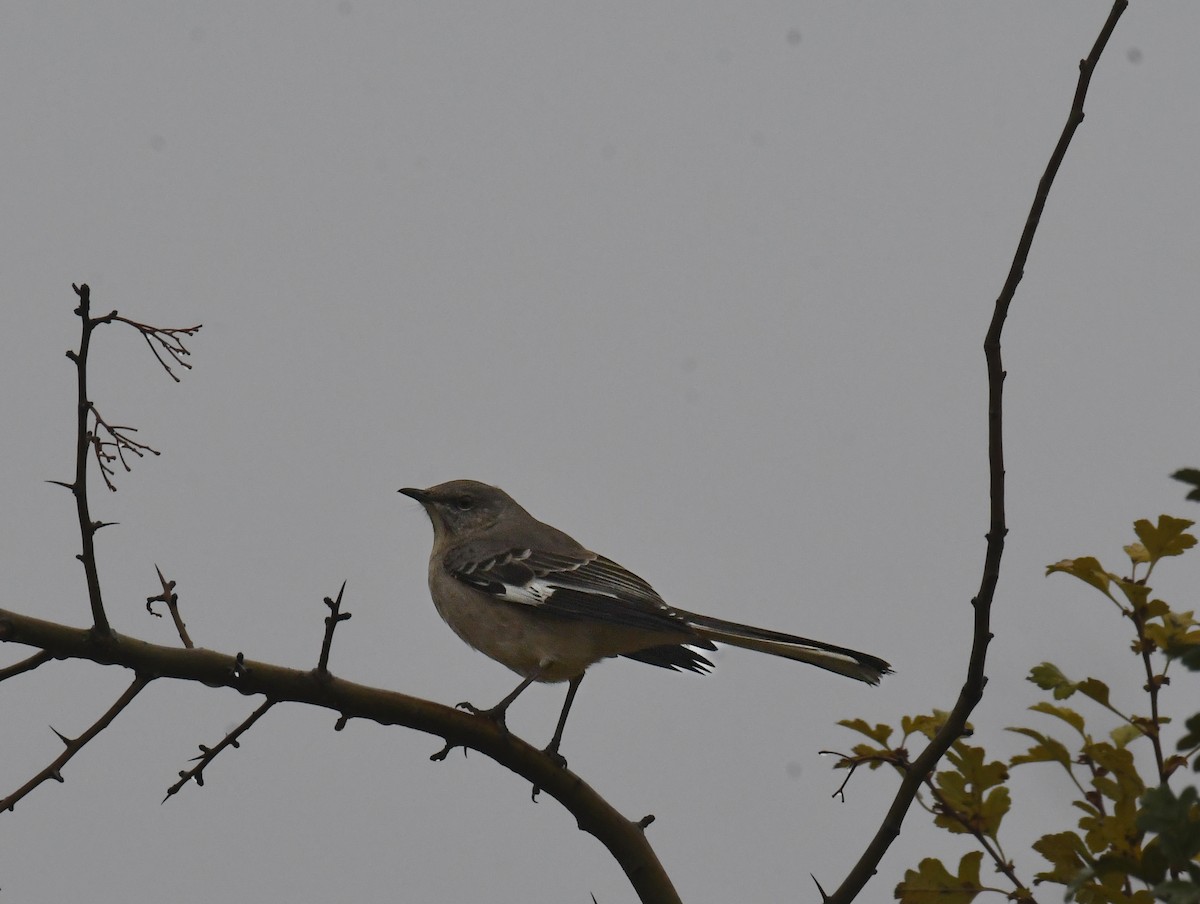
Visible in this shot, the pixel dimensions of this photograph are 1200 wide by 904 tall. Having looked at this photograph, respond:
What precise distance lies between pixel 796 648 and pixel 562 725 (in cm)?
82

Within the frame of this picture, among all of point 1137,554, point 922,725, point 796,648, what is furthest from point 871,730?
point 796,648

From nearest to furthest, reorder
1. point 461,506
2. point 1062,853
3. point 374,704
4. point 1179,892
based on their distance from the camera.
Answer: point 1179,892
point 1062,853
point 374,704
point 461,506

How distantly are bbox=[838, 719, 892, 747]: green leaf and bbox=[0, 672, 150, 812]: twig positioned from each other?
1.26 m

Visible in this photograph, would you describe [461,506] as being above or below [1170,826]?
above

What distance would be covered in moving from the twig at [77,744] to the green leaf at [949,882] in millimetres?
1380

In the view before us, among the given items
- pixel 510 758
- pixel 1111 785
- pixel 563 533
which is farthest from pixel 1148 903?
pixel 563 533

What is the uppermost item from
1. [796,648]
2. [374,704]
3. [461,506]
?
[461,506]

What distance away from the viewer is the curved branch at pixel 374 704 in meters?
2.18

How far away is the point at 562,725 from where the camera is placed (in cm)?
385

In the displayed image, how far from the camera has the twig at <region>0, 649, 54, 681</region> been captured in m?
2.12

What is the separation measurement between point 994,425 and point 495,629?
257 cm

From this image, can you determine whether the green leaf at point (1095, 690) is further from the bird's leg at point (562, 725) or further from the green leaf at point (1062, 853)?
the bird's leg at point (562, 725)

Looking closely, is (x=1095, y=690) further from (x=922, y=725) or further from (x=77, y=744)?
(x=77, y=744)

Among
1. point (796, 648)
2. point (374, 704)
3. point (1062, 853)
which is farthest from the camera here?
point (796, 648)
